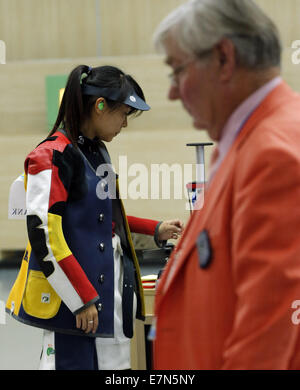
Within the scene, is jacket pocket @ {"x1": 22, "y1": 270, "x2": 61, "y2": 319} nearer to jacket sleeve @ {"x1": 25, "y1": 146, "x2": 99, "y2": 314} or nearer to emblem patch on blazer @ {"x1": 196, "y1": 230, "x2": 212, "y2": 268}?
jacket sleeve @ {"x1": 25, "y1": 146, "x2": 99, "y2": 314}

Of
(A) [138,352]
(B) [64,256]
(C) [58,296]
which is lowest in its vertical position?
(A) [138,352]

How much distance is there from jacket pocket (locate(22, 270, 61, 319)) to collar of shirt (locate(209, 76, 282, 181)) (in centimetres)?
109

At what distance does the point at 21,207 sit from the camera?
2.10 metres

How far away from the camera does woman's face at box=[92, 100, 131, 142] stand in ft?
6.70

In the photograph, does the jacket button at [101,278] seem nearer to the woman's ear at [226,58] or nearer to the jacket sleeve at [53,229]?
the jacket sleeve at [53,229]

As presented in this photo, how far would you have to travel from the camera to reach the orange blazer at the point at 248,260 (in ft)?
2.89

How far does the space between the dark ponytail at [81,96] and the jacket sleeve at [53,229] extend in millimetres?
155

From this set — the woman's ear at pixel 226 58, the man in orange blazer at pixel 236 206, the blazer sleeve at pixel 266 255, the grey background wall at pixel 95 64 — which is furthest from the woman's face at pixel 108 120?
the grey background wall at pixel 95 64

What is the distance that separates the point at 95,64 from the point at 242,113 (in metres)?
4.99

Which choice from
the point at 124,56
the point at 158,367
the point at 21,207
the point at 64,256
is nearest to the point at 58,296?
the point at 64,256

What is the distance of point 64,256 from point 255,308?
1082 millimetres

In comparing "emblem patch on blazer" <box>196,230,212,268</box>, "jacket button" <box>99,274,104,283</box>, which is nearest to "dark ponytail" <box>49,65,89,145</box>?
"jacket button" <box>99,274,104,283</box>
